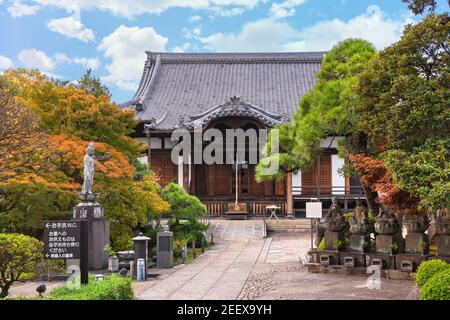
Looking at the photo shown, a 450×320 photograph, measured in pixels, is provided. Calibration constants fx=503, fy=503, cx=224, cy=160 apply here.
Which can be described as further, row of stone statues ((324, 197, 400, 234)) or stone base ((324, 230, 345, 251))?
stone base ((324, 230, 345, 251))

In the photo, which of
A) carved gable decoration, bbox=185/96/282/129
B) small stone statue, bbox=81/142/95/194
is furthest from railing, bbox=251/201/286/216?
small stone statue, bbox=81/142/95/194

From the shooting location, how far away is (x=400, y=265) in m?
13.3

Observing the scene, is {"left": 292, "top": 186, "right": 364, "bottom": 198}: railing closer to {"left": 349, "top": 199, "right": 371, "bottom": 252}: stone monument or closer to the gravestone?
the gravestone

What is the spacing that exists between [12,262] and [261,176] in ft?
26.6

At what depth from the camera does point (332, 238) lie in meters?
15.0

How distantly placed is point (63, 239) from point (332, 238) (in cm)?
824

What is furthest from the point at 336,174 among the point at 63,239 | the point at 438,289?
the point at 63,239

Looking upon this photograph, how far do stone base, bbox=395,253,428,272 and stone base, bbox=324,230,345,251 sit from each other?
6.44 ft

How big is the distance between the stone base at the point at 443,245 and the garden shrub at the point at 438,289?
427cm

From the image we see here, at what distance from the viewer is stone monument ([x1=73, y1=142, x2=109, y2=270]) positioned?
1606 centimetres

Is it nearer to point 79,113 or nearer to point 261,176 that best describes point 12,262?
point 261,176

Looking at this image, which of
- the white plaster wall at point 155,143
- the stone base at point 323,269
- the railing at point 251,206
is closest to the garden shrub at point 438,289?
the stone base at point 323,269

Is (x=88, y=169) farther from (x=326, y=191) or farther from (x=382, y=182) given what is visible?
(x=326, y=191)
